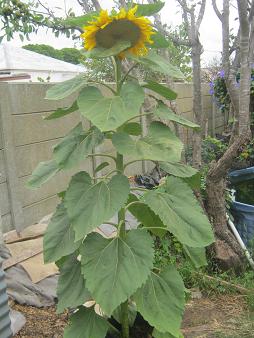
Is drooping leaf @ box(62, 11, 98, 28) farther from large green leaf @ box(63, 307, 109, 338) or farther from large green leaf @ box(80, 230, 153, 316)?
large green leaf @ box(63, 307, 109, 338)

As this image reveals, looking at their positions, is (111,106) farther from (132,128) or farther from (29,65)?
(29,65)

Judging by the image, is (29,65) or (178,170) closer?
(178,170)

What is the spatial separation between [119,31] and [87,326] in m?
1.24

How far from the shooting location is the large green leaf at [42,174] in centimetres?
186

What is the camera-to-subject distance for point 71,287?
186 centimetres

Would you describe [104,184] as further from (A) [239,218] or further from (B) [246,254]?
(A) [239,218]

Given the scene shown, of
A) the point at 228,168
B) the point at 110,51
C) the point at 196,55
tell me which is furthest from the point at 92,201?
the point at 196,55

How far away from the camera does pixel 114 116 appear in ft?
5.16

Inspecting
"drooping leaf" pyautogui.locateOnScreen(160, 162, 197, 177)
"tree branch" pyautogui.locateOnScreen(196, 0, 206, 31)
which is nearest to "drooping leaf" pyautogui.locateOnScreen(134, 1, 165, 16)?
"drooping leaf" pyautogui.locateOnScreen(160, 162, 197, 177)

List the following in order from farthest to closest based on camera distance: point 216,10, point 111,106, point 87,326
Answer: point 216,10, point 87,326, point 111,106

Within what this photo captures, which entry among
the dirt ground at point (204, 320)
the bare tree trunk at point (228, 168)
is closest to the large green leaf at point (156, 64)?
the dirt ground at point (204, 320)

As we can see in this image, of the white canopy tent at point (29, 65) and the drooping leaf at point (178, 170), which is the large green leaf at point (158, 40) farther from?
the white canopy tent at point (29, 65)

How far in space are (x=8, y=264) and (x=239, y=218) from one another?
109 inches

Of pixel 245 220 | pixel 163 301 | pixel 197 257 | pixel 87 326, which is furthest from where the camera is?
pixel 245 220
